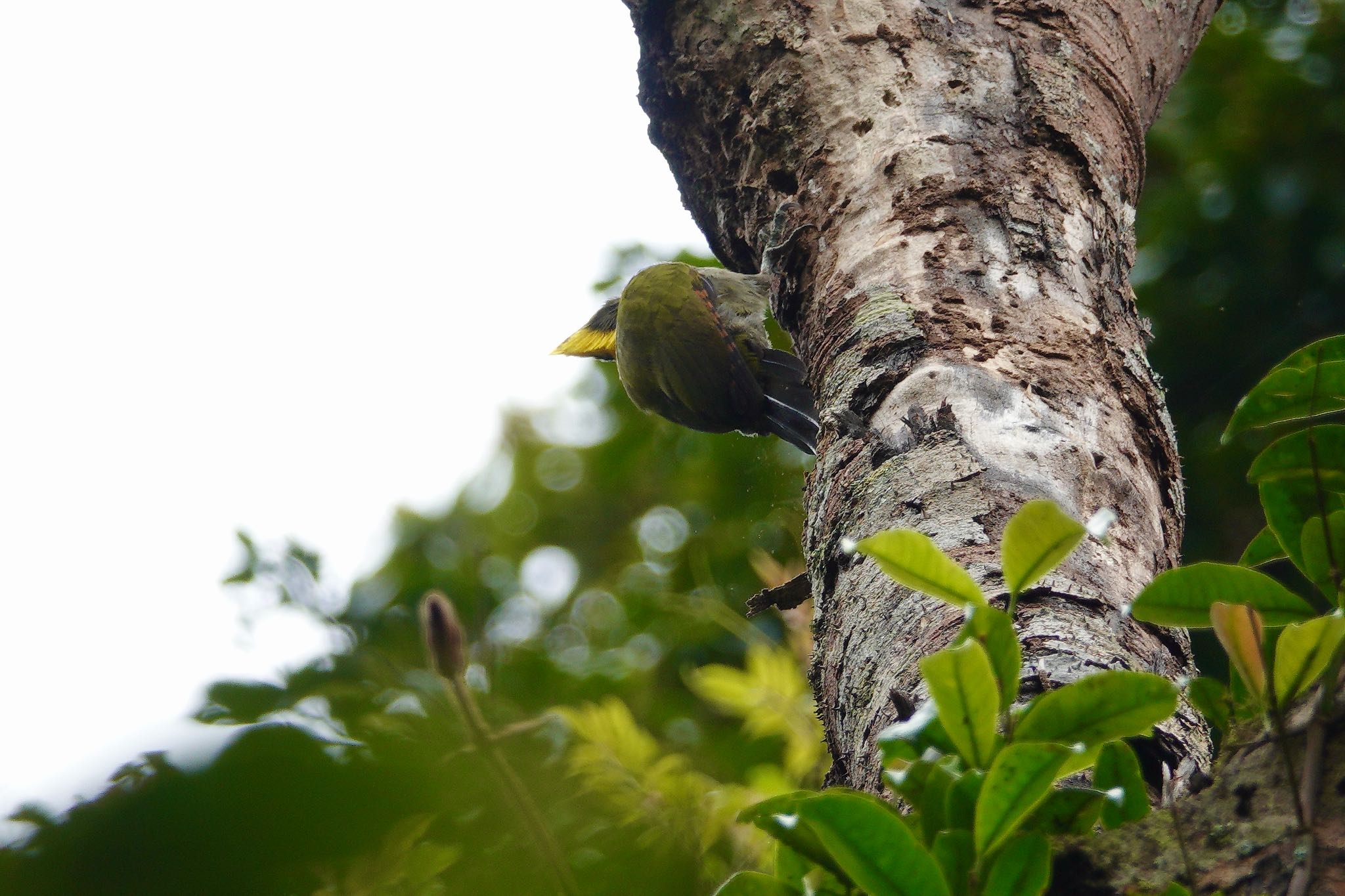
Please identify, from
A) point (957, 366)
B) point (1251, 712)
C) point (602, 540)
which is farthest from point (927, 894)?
point (602, 540)

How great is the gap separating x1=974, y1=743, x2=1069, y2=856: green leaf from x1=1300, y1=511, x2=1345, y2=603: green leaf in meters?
0.29

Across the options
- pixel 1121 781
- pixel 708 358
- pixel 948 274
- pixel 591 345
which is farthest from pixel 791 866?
pixel 591 345

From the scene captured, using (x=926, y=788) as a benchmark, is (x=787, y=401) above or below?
below

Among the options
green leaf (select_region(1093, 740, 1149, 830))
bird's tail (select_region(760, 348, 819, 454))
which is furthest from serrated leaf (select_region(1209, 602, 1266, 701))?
bird's tail (select_region(760, 348, 819, 454))

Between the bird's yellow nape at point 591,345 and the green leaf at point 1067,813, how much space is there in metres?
3.56

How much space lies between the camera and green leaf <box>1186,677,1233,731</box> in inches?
30.7

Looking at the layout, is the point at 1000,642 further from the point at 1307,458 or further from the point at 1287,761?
the point at 1307,458

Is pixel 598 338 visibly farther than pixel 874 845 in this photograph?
Yes

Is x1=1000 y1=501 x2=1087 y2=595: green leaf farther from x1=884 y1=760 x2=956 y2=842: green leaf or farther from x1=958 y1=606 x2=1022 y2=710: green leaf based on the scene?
x1=884 y1=760 x2=956 y2=842: green leaf

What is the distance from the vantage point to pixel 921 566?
0.76 meters

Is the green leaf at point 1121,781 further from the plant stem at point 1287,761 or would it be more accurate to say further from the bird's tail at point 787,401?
the bird's tail at point 787,401

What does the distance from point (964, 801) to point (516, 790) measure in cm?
28

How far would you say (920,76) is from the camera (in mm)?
1838

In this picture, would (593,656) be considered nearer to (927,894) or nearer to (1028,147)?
(1028,147)
